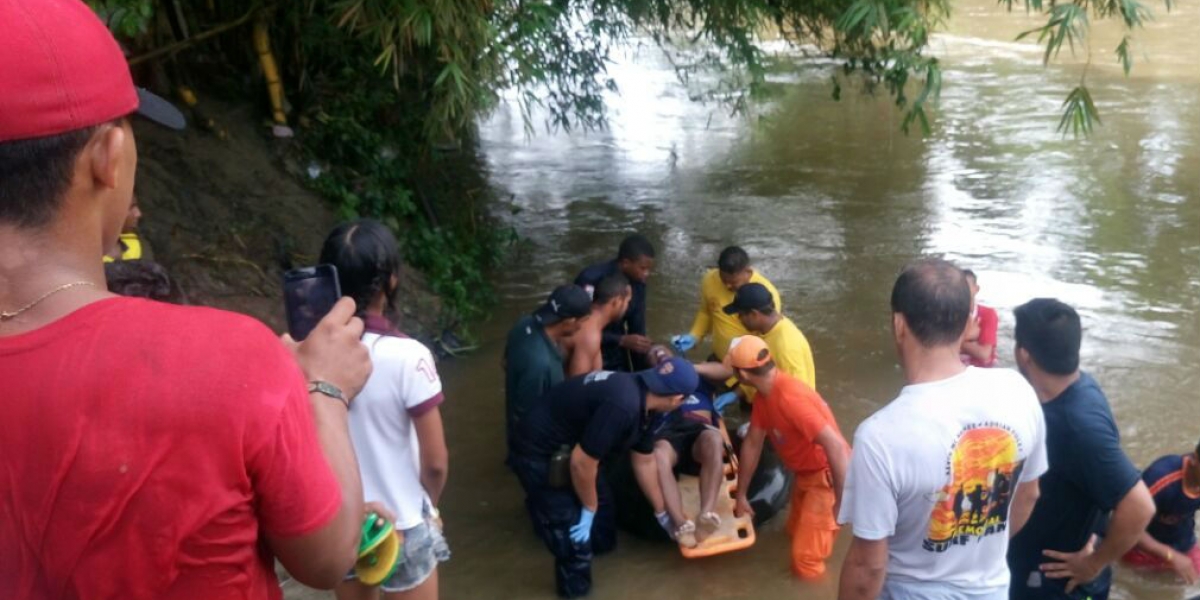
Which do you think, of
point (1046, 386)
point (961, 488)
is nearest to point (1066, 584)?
point (1046, 386)

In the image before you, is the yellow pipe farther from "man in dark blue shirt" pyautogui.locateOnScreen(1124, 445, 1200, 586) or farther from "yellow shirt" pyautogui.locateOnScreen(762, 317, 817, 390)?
"man in dark blue shirt" pyautogui.locateOnScreen(1124, 445, 1200, 586)

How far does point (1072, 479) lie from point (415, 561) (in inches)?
81.9

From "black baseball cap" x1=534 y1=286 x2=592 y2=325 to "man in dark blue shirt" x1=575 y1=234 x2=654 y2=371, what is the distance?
1126 millimetres

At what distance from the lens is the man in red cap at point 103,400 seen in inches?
51.3

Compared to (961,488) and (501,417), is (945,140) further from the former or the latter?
(961,488)

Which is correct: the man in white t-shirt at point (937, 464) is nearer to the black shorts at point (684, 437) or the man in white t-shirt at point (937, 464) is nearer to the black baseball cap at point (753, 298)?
the black shorts at point (684, 437)

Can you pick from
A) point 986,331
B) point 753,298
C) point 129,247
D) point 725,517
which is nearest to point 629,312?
point 753,298

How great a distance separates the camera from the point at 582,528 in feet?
15.7

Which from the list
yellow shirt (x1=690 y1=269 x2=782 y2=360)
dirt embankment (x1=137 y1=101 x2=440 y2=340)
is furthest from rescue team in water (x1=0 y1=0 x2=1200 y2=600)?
dirt embankment (x1=137 y1=101 x2=440 y2=340)

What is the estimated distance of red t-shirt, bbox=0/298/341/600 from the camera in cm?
130

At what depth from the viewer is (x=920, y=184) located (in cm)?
1149

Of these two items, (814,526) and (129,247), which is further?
(814,526)

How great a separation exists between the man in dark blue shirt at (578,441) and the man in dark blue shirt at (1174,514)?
202 centimetres

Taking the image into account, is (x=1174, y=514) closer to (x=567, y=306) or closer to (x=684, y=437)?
(x=684, y=437)
